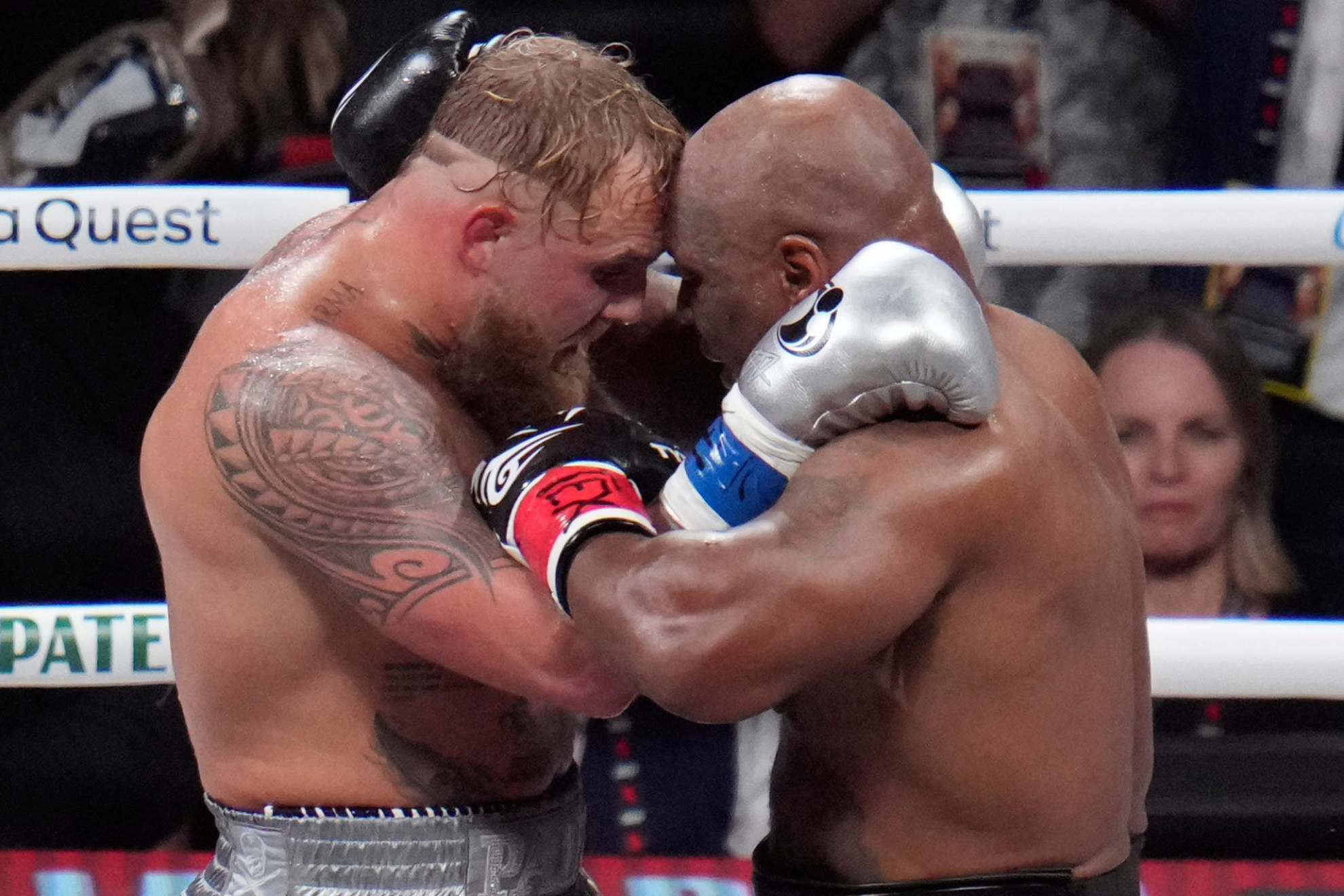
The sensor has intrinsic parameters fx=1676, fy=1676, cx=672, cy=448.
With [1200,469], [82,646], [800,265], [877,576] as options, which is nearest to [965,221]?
[800,265]

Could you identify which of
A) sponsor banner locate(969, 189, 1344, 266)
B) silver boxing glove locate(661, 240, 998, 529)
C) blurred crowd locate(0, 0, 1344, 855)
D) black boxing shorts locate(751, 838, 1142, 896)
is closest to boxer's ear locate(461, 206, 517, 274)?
silver boxing glove locate(661, 240, 998, 529)

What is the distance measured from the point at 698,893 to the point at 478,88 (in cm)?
136

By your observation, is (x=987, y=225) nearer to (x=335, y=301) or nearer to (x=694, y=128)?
(x=694, y=128)

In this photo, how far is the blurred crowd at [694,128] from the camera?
277 cm

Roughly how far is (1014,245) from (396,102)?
37.2 inches

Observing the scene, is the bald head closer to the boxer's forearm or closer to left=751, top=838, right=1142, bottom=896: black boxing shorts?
the boxer's forearm

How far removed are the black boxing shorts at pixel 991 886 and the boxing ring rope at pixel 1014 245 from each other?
2.70ft

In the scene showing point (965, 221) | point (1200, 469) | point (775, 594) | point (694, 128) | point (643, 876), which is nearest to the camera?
point (775, 594)

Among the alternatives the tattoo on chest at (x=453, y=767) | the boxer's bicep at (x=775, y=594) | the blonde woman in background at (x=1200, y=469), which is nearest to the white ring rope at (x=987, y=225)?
the blonde woman in background at (x=1200, y=469)

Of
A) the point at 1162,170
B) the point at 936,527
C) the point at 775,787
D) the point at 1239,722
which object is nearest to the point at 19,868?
the point at 775,787

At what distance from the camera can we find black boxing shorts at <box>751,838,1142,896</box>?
1539 mm

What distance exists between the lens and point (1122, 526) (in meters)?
1.59

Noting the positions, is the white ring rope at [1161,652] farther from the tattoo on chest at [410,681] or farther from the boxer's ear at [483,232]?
the boxer's ear at [483,232]

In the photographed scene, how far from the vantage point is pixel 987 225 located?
236 centimetres
